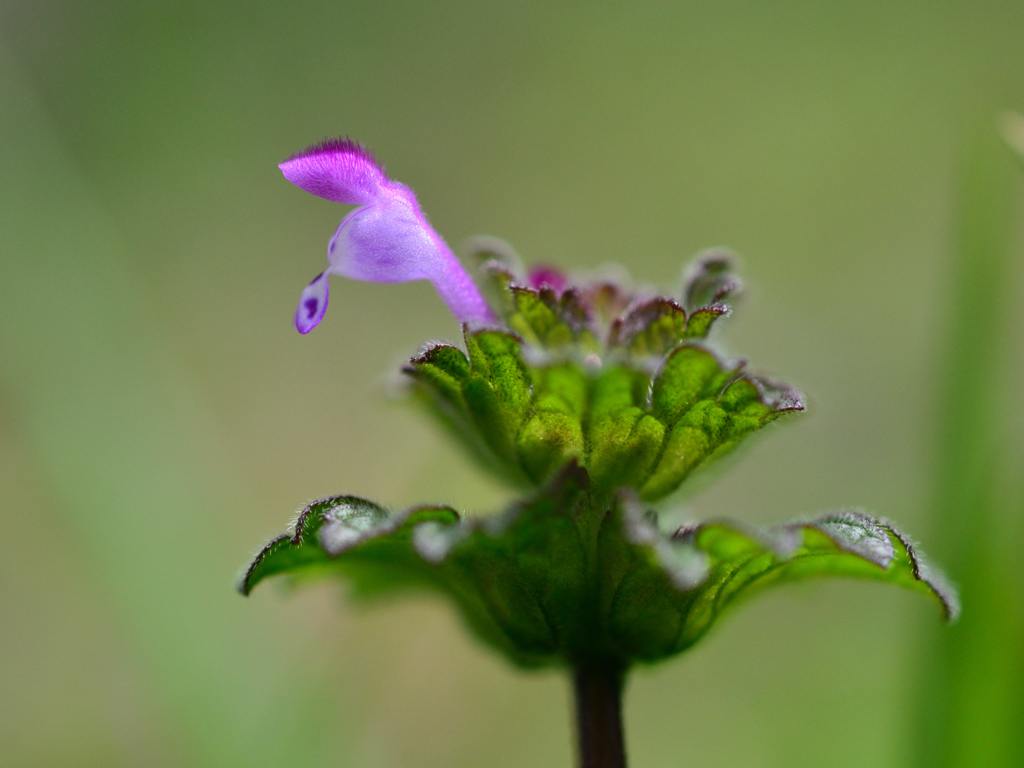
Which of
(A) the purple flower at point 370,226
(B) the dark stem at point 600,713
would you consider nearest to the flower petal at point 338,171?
(A) the purple flower at point 370,226

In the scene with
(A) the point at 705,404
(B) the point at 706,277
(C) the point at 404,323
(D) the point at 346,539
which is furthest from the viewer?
(C) the point at 404,323

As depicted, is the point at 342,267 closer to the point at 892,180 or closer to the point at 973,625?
the point at 973,625

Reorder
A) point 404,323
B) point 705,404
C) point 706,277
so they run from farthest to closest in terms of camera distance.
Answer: point 404,323
point 706,277
point 705,404

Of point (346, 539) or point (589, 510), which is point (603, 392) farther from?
point (346, 539)

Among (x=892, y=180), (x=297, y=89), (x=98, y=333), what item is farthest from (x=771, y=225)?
(x=98, y=333)

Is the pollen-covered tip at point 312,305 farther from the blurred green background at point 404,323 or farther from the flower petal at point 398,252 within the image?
the blurred green background at point 404,323

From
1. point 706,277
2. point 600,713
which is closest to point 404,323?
point 706,277
